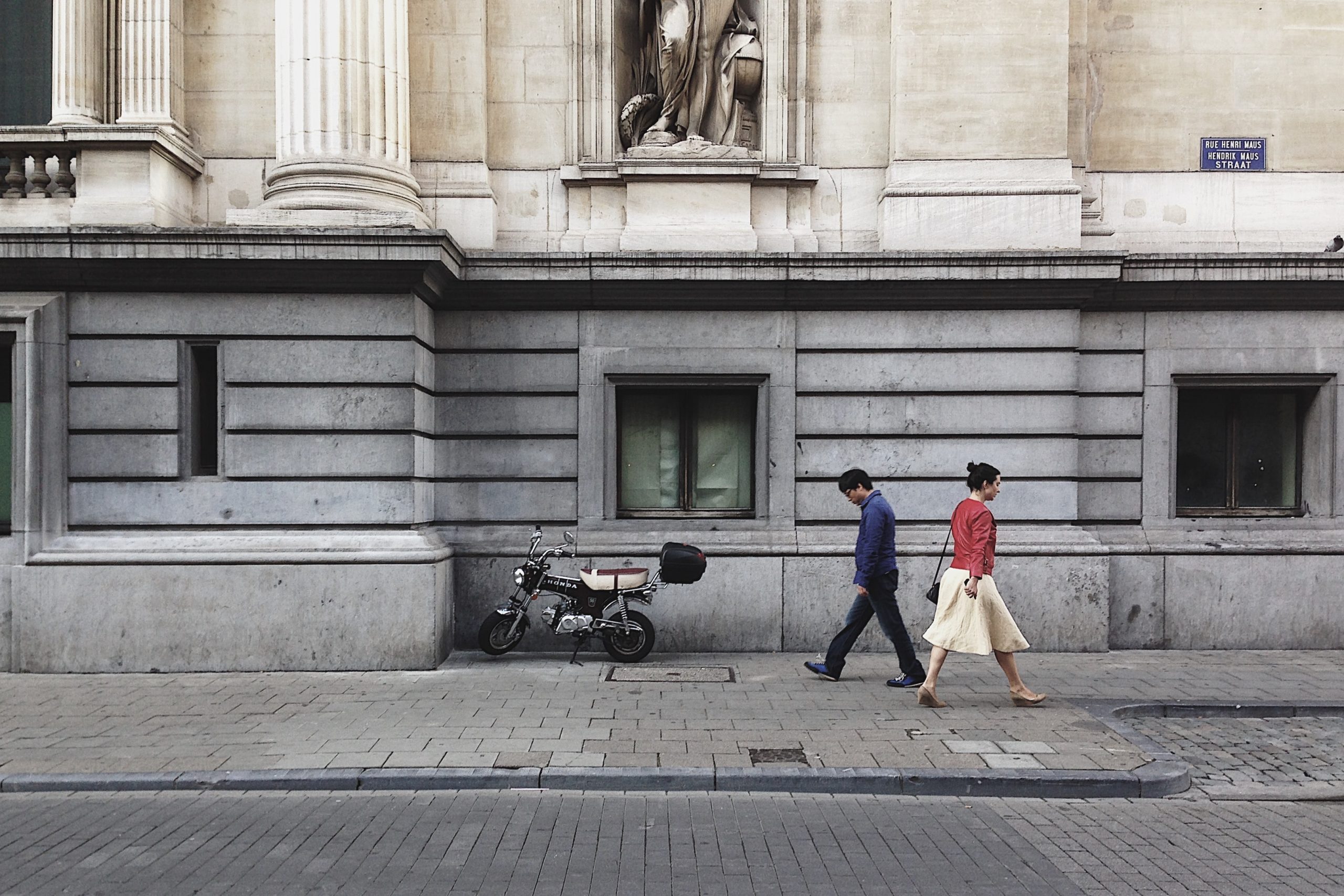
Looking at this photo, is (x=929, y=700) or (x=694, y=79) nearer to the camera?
(x=929, y=700)

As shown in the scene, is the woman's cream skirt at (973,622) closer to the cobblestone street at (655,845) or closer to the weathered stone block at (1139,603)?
the cobblestone street at (655,845)

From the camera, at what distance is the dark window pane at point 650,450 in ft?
35.5

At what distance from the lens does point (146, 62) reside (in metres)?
10.1

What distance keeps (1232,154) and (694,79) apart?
6.33 m

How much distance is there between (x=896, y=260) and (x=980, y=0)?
122 inches

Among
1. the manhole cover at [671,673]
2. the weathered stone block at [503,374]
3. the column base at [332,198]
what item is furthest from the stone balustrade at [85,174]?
the manhole cover at [671,673]

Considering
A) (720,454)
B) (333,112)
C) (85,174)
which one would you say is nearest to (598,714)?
(720,454)

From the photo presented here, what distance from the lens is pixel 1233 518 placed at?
1086 cm

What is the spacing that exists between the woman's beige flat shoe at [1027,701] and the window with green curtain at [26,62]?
11628 millimetres

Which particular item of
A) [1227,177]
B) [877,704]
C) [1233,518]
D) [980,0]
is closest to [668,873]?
[877,704]

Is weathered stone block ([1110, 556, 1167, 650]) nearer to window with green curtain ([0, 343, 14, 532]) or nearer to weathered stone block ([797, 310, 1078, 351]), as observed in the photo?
weathered stone block ([797, 310, 1078, 351])

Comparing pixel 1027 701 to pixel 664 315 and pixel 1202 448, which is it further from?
pixel 664 315

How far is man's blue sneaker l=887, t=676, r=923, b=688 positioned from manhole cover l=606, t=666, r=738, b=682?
1.44 m

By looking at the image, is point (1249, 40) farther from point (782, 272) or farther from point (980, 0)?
point (782, 272)
